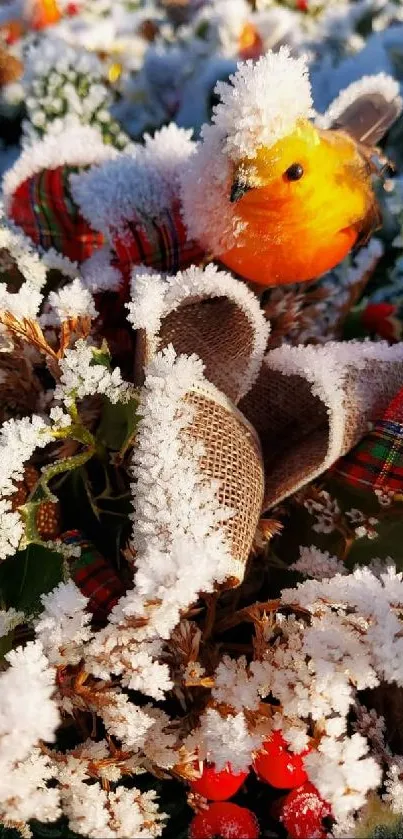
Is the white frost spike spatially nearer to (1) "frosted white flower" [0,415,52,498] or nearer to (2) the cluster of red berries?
(1) "frosted white flower" [0,415,52,498]

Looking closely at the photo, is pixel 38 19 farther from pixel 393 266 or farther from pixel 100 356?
pixel 100 356

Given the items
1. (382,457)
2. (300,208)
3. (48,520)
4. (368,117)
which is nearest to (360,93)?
(368,117)

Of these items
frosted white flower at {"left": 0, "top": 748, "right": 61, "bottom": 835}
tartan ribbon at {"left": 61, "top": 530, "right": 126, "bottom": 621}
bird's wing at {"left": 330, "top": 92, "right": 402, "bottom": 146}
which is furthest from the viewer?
bird's wing at {"left": 330, "top": 92, "right": 402, "bottom": 146}

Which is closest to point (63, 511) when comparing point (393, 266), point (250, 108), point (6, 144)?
point (250, 108)

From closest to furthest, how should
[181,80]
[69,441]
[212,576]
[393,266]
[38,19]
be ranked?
[212,576] → [69,441] → [393,266] → [181,80] → [38,19]

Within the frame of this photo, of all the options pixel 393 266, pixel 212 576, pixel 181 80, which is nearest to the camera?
pixel 212 576

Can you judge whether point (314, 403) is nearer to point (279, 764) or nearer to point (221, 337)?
point (221, 337)

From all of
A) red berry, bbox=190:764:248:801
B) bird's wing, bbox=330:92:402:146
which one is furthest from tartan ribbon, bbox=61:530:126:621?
bird's wing, bbox=330:92:402:146

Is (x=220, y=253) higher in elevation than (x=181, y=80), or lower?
lower
